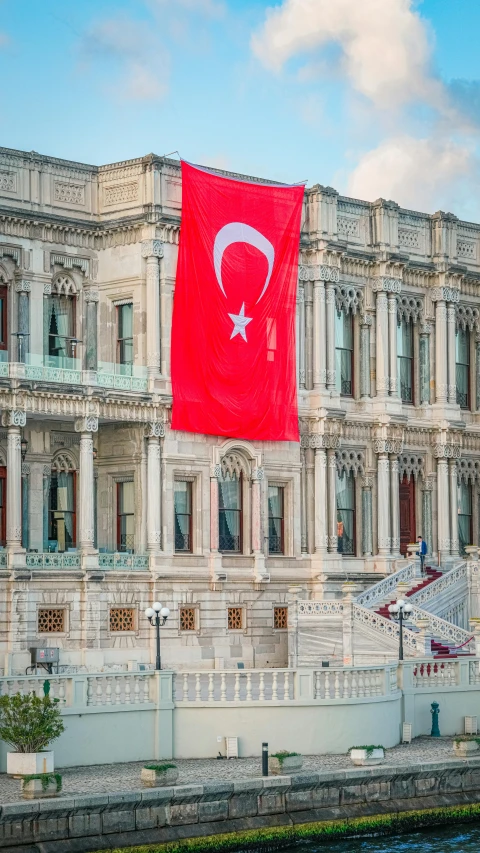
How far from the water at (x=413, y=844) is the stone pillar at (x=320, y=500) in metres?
19.1

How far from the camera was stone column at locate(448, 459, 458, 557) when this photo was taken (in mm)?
58844

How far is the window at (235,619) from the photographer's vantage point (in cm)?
5275

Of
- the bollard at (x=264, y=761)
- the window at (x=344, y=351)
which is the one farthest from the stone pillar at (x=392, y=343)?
the bollard at (x=264, y=761)

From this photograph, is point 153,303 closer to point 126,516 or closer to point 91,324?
point 91,324

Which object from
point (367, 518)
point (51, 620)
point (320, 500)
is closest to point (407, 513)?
point (367, 518)

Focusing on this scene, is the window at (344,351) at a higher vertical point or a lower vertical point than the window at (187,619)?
higher

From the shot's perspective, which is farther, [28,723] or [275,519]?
[275,519]

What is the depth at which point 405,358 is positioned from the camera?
193 feet

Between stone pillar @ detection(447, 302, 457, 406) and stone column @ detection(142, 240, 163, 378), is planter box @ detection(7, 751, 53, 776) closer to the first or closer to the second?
stone column @ detection(142, 240, 163, 378)

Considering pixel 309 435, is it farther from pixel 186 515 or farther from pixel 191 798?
pixel 191 798

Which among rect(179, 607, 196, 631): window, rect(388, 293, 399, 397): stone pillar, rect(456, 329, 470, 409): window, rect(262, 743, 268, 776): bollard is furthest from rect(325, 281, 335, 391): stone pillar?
rect(262, 743, 268, 776): bollard

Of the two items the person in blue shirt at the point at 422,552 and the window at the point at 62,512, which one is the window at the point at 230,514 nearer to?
the window at the point at 62,512

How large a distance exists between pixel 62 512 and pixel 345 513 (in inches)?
392

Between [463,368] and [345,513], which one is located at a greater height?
[463,368]
